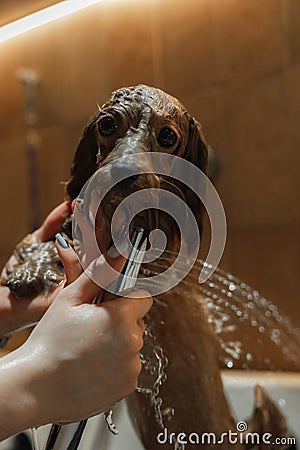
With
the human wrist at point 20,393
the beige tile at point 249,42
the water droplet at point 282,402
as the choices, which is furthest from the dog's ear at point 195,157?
the beige tile at point 249,42

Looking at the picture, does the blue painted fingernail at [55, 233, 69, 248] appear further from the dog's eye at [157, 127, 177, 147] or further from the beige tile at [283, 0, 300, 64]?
the beige tile at [283, 0, 300, 64]

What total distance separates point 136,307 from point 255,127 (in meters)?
0.72

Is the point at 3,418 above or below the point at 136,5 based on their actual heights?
below

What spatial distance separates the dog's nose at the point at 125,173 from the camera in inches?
10.8

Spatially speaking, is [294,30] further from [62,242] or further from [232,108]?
[62,242]

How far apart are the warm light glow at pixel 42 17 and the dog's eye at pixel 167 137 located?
0.64 feet

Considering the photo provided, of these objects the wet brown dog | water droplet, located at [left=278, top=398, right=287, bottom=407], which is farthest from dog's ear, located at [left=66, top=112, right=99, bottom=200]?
water droplet, located at [left=278, top=398, right=287, bottom=407]

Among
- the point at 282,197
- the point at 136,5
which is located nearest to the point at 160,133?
the point at 136,5

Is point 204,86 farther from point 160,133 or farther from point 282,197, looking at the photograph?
point 160,133

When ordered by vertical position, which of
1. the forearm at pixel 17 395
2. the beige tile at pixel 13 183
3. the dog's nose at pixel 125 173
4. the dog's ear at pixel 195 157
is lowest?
the beige tile at pixel 13 183

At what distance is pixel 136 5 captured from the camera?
1.75 feet

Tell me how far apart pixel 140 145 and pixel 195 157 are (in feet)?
0.19

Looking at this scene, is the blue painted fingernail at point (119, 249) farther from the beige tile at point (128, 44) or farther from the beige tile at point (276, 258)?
the beige tile at point (276, 258)

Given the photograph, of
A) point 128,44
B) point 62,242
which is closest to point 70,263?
point 62,242
